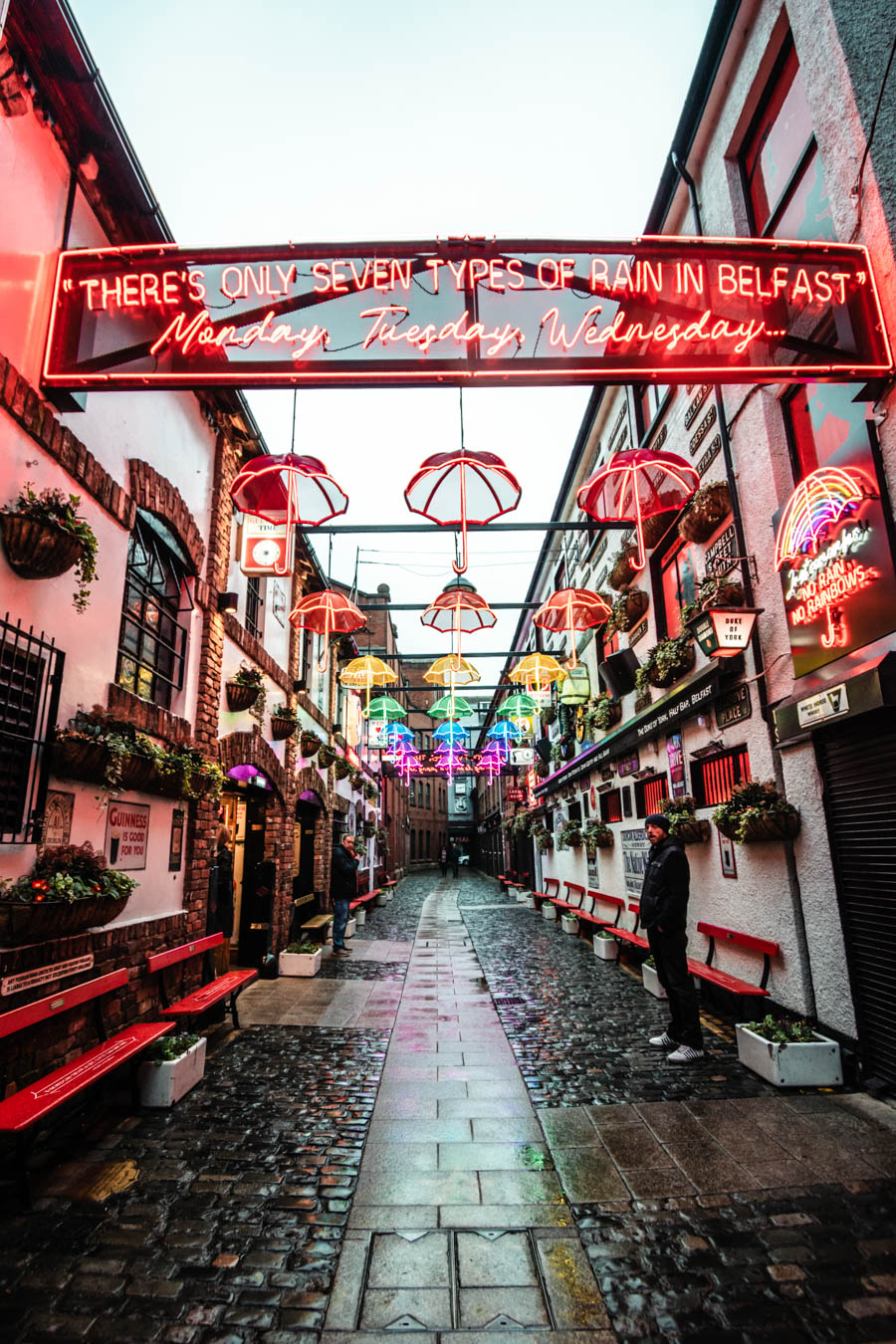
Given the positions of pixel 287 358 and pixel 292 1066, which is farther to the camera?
pixel 292 1066

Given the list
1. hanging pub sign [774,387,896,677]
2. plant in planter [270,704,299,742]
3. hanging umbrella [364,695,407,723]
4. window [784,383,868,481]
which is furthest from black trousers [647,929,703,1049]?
hanging umbrella [364,695,407,723]

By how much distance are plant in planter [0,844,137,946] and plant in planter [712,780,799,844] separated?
5.11 metres

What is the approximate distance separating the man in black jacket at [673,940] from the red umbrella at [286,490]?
15.9 feet

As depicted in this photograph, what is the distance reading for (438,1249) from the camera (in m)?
3.14

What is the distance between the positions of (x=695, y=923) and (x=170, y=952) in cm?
604

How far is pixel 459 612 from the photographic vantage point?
10.3 m

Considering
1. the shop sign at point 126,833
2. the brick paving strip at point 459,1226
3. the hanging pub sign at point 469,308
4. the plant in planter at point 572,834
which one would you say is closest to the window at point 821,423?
the hanging pub sign at point 469,308

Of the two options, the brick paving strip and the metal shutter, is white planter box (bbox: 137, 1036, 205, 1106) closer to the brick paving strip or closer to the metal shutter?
the brick paving strip

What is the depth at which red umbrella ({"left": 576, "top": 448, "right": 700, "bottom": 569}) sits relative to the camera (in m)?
7.41

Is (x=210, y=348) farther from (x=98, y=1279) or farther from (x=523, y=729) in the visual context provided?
(x=523, y=729)

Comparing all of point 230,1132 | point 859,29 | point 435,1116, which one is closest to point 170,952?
point 230,1132

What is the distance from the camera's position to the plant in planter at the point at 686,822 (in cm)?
784

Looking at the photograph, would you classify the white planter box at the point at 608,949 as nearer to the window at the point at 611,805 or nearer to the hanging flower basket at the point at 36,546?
the window at the point at 611,805

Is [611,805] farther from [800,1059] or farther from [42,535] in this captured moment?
[42,535]
